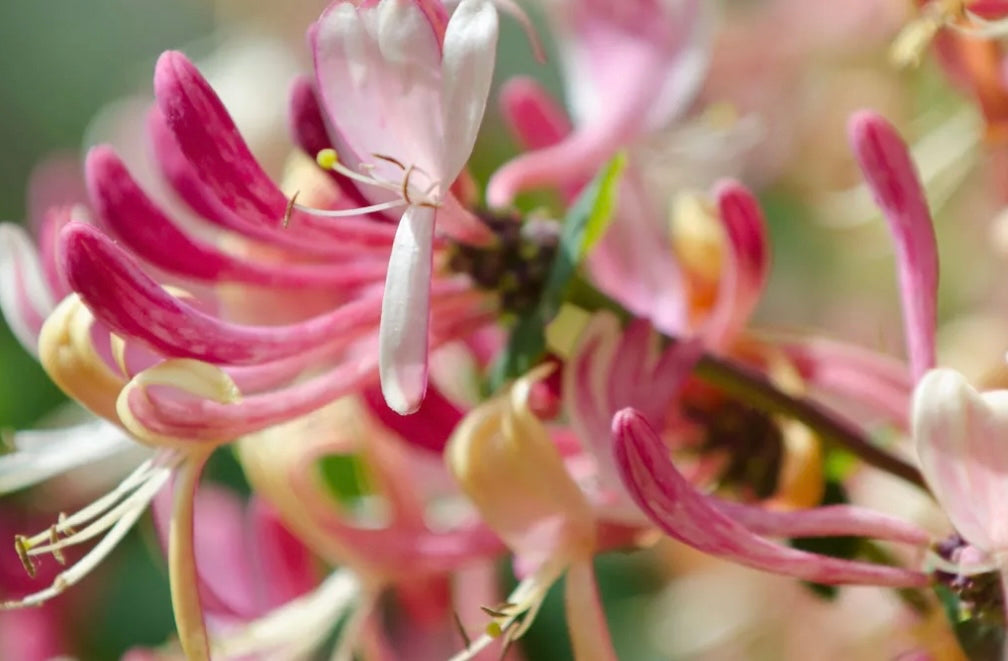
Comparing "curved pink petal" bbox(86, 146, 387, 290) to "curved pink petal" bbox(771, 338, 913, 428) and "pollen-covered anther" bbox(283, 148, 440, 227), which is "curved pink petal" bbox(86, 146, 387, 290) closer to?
"pollen-covered anther" bbox(283, 148, 440, 227)

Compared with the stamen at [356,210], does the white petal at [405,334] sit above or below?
below

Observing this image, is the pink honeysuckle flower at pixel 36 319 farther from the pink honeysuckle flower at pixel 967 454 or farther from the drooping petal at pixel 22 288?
the pink honeysuckle flower at pixel 967 454

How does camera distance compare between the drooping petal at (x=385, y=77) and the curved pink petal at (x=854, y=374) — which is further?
the curved pink petal at (x=854, y=374)

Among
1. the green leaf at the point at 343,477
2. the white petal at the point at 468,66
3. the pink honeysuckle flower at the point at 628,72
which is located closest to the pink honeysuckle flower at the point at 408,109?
the white petal at the point at 468,66

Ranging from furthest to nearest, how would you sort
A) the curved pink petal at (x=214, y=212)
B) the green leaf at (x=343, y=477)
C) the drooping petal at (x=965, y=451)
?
the green leaf at (x=343, y=477)
the curved pink petal at (x=214, y=212)
the drooping petal at (x=965, y=451)

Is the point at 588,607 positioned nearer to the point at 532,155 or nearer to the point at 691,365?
the point at 691,365

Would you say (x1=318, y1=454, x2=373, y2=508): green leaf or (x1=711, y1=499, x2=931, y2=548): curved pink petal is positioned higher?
(x1=711, y1=499, x2=931, y2=548): curved pink petal

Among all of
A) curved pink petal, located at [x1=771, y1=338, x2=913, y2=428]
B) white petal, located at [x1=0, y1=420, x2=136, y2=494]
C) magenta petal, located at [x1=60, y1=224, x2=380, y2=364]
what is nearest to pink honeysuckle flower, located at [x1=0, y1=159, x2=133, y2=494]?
white petal, located at [x1=0, y1=420, x2=136, y2=494]
